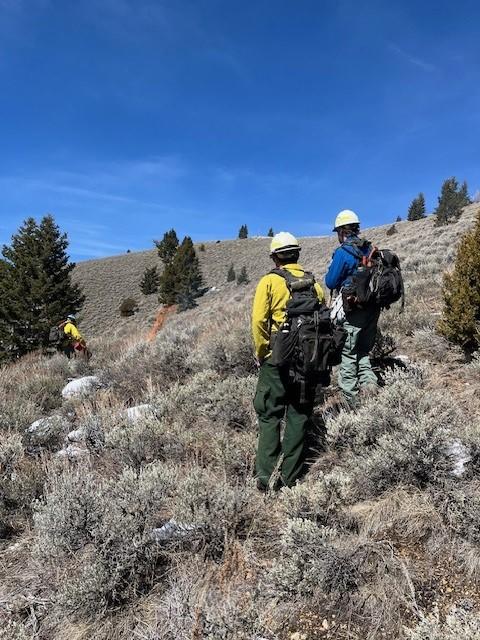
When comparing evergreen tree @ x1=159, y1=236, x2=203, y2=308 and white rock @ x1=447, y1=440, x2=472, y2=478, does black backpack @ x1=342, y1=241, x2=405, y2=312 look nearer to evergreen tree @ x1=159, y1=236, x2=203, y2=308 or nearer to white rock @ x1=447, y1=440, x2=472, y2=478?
white rock @ x1=447, y1=440, x2=472, y2=478

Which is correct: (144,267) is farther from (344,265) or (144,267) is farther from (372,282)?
(372,282)

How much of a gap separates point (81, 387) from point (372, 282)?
5029 millimetres

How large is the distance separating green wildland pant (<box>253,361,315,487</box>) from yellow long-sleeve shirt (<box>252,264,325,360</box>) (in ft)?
0.77

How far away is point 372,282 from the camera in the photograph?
13.4 ft

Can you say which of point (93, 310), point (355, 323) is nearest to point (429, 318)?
point (355, 323)

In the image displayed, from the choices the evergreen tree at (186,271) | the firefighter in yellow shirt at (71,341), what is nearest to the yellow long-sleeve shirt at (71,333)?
the firefighter in yellow shirt at (71,341)

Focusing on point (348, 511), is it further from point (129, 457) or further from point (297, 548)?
point (129, 457)

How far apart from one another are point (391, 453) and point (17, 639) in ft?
7.70

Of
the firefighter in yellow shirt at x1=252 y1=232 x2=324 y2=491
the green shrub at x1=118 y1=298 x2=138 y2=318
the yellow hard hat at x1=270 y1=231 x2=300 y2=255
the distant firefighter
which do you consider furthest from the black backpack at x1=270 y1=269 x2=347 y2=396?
the green shrub at x1=118 y1=298 x2=138 y2=318

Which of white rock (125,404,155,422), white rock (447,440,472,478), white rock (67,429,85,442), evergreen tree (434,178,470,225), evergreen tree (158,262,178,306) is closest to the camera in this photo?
white rock (447,440,472,478)

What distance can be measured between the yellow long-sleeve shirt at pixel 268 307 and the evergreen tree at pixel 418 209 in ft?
176

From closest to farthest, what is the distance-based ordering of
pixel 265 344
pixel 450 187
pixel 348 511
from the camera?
pixel 348 511 < pixel 265 344 < pixel 450 187

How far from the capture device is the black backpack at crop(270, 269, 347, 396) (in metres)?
3.20

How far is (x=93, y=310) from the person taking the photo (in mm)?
43875
